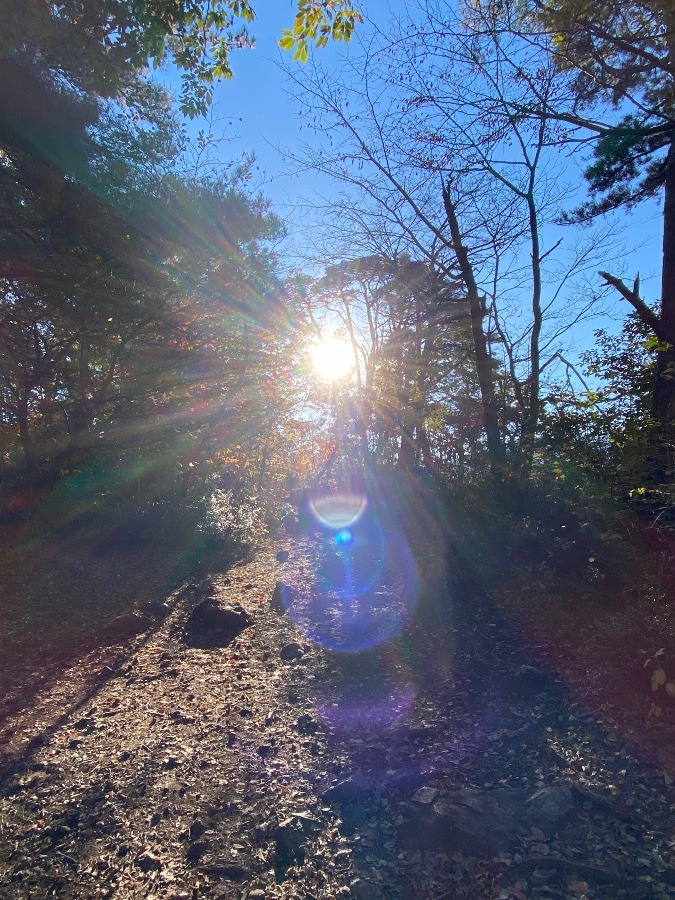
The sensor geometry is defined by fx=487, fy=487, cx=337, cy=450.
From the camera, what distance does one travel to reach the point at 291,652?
403cm

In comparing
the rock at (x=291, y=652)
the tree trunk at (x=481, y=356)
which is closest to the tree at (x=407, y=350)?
the tree trunk at (x=481, y=356)

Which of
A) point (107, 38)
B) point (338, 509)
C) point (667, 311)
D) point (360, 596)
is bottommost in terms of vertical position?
point (360, 596)

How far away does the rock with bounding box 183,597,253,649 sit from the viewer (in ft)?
14.5

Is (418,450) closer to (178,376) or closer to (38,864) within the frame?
(178,376)

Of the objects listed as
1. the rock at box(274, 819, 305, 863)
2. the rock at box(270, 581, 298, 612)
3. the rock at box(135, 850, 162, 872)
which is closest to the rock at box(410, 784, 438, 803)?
the rock at box(274, 819, 305, 863)

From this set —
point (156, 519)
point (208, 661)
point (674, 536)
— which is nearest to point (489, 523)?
point (674, 536)

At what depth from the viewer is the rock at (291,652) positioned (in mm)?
3977

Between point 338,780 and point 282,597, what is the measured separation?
3085mm

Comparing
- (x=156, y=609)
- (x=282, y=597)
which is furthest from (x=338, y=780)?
(x=156, y=609)

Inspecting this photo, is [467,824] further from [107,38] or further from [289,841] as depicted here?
[107,38]

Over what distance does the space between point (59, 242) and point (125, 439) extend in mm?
2991

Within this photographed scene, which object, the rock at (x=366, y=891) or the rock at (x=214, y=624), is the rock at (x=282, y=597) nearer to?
the rock at (x=214, y=624)

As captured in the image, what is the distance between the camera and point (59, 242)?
457cm

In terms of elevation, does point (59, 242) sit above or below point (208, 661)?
above
